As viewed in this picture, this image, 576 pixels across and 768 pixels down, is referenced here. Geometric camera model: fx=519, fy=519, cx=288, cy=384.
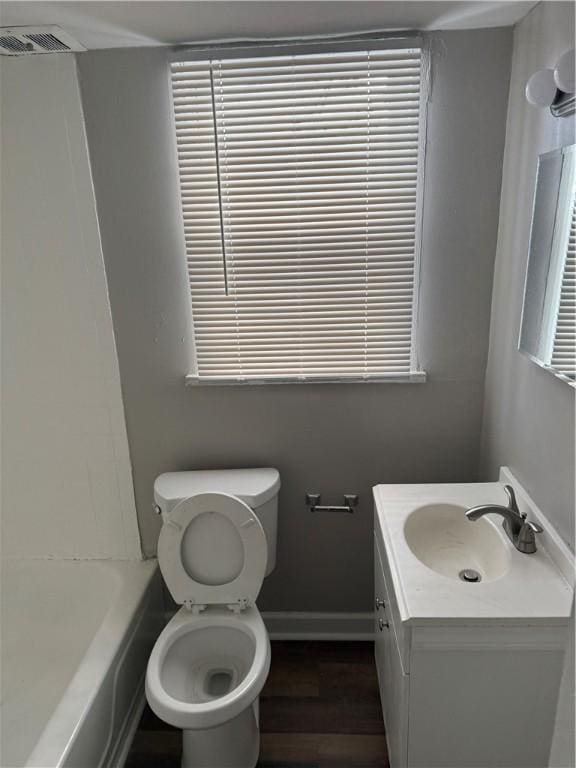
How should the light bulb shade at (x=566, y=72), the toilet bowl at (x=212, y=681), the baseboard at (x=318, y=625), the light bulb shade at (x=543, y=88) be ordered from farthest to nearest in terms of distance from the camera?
the baseboard at (x=318, y=625), the toilet bowl at (x=212, y=681), the light bulb shade at (x=543, y=88), the light bulb shade at (x=566, y=72)

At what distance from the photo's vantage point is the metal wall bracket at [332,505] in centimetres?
208

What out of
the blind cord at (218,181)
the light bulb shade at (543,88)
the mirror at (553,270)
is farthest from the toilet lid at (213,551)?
the light bulb shade at (543,88)

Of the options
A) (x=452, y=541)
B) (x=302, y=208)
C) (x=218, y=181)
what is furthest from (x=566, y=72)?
(x=452, y=541)

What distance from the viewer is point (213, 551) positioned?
72.5 inches

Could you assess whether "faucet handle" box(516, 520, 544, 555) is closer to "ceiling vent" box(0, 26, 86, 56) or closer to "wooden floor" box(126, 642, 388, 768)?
"wooden floor" box(126, 642, 388, 768)

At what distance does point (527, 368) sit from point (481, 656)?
81 centimetres

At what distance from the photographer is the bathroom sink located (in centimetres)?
156

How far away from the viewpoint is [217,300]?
192 centimetres

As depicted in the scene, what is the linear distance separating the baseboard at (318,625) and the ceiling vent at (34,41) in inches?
88.4

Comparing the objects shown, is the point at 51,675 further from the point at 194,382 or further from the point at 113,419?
the point at 194,382

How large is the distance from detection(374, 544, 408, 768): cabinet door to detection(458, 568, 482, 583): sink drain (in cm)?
23

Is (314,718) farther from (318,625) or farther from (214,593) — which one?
(214,593)

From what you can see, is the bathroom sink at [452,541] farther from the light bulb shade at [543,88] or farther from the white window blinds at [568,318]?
the light bulb shade at [543,88]

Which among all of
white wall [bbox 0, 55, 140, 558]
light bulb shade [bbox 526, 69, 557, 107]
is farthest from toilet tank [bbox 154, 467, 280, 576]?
light bulb shade [bbox 526, 69, 557, 107]
